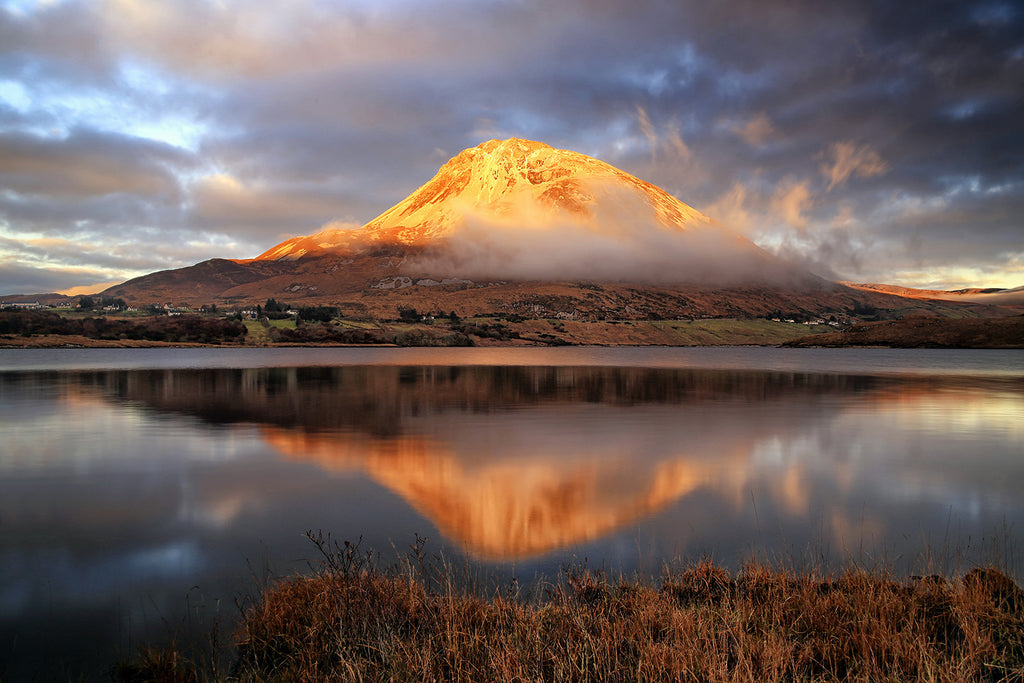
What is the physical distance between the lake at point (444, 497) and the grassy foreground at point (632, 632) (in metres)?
0.84

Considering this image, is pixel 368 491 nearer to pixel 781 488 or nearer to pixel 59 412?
pixel 781 488

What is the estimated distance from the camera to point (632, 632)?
5371 mm

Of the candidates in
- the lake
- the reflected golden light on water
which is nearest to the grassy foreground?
the lake

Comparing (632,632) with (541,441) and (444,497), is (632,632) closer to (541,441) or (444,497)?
(444,497)

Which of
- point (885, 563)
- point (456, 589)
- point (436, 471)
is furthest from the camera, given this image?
point (436, 471)

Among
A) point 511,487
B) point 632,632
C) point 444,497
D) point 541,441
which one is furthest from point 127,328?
point 632,632

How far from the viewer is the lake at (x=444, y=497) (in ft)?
24.4

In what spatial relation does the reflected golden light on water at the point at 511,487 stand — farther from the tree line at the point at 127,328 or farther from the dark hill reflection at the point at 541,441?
the tree line at the point at 127,328

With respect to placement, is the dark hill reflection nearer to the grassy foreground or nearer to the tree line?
the grassy foreground

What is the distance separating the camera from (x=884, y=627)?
5.34 m

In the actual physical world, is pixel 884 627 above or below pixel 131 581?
above

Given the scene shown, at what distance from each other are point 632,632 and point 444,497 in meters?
6.82

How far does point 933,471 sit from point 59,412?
100 ft

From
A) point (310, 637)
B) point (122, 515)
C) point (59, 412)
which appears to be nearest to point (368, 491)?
point (122, 515)
